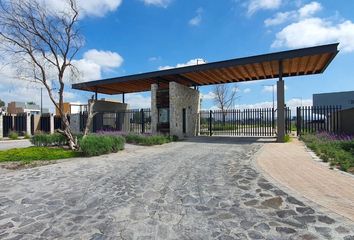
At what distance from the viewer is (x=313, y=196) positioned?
5188 mm

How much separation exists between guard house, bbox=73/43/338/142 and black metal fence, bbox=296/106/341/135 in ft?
8.64

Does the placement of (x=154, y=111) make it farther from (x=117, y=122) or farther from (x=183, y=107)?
(x=117, y=122)

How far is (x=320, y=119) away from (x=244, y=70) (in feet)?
34.0

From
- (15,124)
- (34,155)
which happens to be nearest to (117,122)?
(15,124)

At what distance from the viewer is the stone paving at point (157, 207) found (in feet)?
12.7

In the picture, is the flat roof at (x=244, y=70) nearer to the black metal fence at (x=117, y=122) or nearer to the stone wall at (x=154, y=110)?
the stone wall at (x=154, y=110)

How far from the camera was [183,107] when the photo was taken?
68.4ft

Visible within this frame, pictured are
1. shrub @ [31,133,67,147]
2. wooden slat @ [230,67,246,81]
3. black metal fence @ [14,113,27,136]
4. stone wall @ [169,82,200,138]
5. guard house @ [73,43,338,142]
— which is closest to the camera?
shrub @ [31,133,67,147]

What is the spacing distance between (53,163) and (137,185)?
473 cm

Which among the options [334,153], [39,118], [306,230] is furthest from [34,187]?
[39,118]

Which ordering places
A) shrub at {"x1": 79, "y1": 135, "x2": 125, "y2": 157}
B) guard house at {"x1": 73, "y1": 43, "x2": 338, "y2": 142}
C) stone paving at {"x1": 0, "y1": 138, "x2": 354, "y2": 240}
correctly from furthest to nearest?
guard house at {"x1": 73, "y1": 43, "x2": 338, "y2": 142}
shrub at {"x1": 79, "y1": 135, "x2": 125, "y2": 157}
stone paving at {"x1": 0, "y1": 138, "x2": 354, "y2": 240}

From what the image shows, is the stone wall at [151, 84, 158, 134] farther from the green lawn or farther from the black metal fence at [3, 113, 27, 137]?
the black metal fence at [3, 113, 27, 137]

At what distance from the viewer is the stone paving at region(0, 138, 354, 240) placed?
3880 millimetres

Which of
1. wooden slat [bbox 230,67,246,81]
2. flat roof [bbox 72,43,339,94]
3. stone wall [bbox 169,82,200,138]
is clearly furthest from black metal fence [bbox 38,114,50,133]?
wooden slat [bbox 230,67,246,81]
